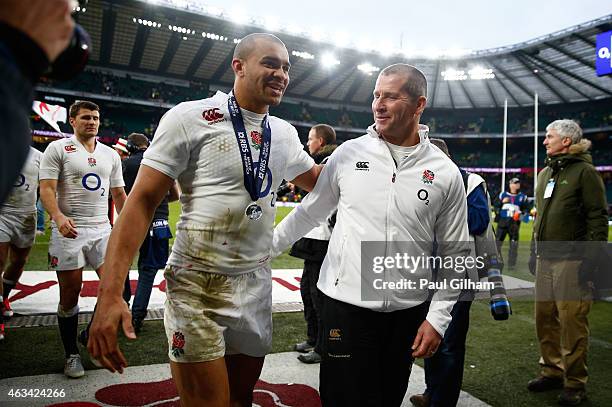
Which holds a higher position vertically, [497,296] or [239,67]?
[239,67]

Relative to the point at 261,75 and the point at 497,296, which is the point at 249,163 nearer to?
the point at 261,75

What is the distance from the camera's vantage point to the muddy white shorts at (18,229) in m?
4.73

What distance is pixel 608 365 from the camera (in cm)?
428

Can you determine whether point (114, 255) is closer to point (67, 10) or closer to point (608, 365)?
point (67, 10)

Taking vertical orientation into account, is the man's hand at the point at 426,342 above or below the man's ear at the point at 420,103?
below

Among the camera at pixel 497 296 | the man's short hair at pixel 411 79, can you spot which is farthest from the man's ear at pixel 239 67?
the camera at pixel 497 296

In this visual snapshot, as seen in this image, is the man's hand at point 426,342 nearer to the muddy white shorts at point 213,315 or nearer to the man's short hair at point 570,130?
the muddy white shorts at point 213,315

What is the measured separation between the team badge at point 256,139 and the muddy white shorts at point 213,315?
614mm

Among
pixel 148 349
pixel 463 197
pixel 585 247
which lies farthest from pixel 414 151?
pixel 148 349

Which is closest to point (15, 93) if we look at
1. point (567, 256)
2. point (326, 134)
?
point (326, 134)

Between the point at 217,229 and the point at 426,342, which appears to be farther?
the point at 426,342

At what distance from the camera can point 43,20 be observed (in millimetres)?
775

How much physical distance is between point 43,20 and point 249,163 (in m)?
1.32

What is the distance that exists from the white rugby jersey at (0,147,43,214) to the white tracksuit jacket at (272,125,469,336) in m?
3.94
